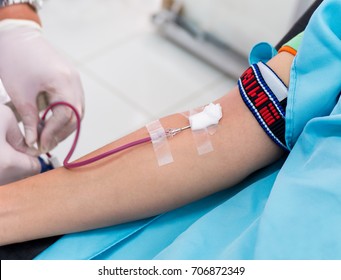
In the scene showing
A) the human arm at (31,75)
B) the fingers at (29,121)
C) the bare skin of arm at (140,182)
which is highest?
the human arm at (31,75)

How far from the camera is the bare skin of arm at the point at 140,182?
2.37ft

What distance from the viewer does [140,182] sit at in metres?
0.73

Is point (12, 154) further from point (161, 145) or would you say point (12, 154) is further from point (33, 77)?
point (161, 145)

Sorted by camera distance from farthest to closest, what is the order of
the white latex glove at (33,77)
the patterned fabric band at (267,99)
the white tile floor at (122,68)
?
1. the white tile floor at (122,68)
2. the white latex glove at (33,77)
3. the patterned fabric band at (267,99)

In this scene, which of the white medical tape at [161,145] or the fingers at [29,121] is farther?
the fingers at [29,121]

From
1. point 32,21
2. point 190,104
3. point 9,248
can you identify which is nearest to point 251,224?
point 9,248

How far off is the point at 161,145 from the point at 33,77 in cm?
39

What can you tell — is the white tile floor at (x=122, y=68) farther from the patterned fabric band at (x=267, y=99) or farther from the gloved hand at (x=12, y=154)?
the patterned fabric band at (x=267, y=99)

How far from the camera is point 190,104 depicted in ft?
6.22

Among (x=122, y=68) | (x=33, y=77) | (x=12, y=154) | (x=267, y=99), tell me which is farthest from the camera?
(x=122, y=68)

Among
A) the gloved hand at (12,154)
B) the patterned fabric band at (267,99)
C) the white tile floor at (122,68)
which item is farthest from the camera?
the white tile floor at (122,68)

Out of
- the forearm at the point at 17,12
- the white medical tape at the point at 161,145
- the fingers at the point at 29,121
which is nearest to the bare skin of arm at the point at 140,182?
the white medical tape at the point at 161,145

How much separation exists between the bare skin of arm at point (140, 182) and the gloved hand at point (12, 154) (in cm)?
9

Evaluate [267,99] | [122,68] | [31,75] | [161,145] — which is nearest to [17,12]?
[31,75]
